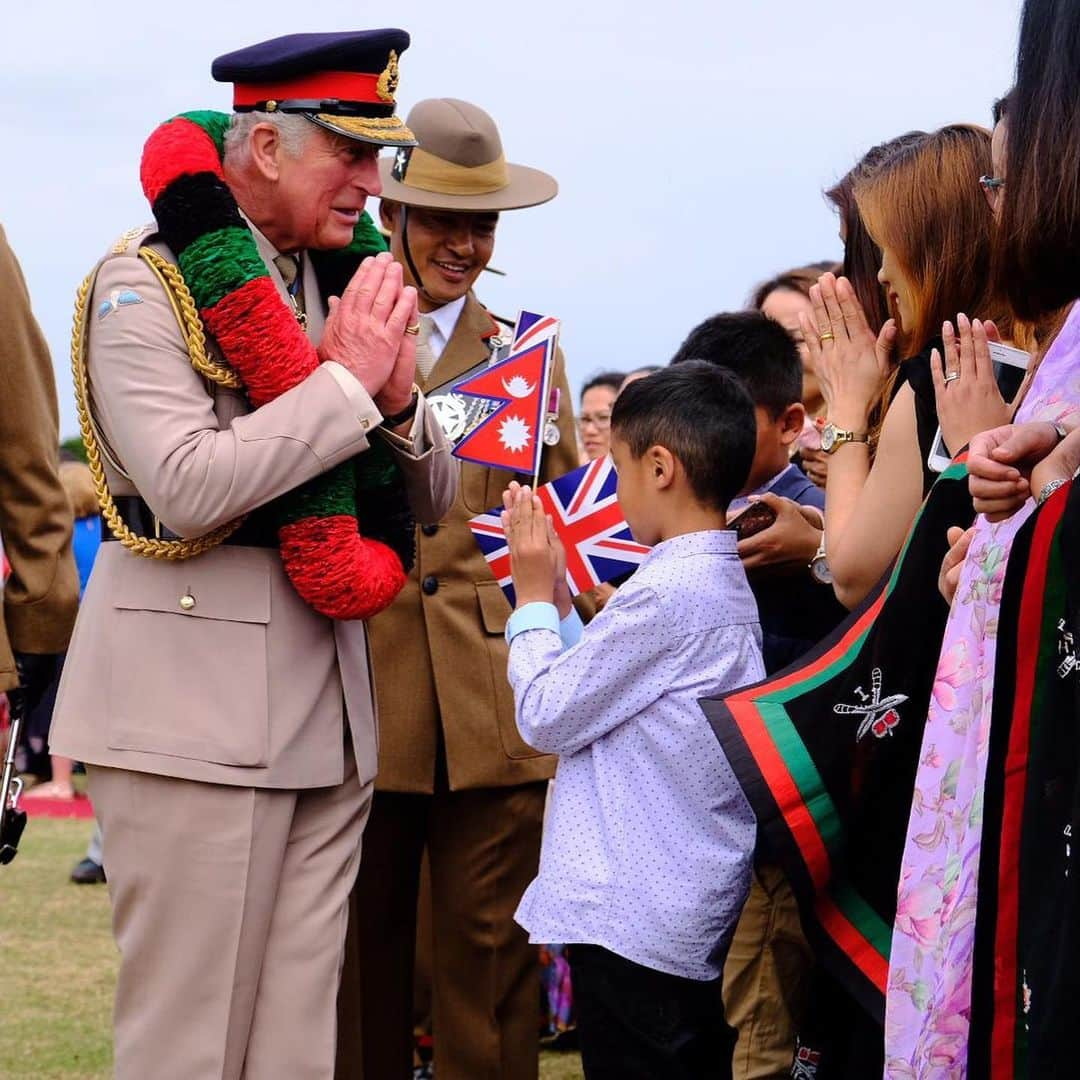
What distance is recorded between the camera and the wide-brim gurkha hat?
164 inches

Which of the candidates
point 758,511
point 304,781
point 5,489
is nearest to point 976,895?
point 304,781

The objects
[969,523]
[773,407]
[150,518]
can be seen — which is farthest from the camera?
[773,407]

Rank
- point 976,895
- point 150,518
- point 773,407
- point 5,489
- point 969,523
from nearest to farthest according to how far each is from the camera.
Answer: point 976,895, point 969,523, point 150,518, point 5,489, point 773,407

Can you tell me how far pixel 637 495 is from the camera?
3.36m

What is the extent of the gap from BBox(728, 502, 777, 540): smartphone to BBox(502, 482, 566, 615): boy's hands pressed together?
0.47 meters

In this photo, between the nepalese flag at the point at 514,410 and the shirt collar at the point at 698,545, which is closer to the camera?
the shirt collar at the point at 698,545

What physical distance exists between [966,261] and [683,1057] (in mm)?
1502

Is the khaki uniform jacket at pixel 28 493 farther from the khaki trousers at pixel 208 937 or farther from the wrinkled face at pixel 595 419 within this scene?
the wrinkled face at pixel 595 419

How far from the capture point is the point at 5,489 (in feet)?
11.4

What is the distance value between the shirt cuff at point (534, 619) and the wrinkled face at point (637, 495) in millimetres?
236

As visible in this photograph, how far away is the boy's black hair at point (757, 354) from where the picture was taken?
393 centimetres

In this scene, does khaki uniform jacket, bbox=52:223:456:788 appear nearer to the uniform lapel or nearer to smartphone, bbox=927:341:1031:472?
smartphone, bbox=927:341:1031:472

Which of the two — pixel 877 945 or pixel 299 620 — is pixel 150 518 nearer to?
pixel 299 620

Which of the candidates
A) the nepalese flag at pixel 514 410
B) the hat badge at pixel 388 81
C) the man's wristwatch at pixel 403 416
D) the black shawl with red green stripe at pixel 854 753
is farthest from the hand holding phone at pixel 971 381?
the nepalese flag at pixel 514 410
